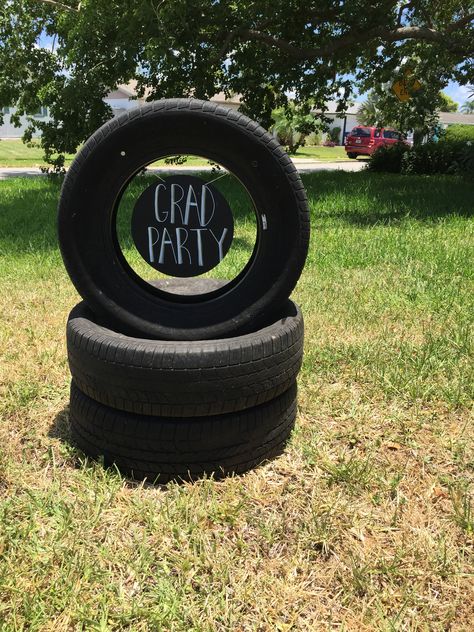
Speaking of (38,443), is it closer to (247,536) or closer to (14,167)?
(247,536)

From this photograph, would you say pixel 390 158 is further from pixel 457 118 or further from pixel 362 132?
pixel 457 118

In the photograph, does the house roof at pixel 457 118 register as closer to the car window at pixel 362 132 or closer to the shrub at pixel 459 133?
the car window at pixel 362 132

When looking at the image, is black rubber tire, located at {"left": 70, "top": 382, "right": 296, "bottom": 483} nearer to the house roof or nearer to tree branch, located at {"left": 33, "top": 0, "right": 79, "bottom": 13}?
tree branch, located at {"left": 33, "top": 0, "right": 79, "bottom": 13}

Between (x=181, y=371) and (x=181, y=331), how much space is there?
1.25ft

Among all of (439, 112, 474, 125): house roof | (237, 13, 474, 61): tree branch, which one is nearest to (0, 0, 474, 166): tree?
(237, 13, 474, 61): tree branch

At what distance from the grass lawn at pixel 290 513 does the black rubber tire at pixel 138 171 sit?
0.73 m

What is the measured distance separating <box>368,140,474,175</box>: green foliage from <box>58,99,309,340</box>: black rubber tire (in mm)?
15453

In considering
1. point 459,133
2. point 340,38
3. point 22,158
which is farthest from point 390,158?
point 22,158

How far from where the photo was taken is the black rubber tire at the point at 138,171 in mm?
2445

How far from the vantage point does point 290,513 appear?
89.4 inches

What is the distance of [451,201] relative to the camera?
9789 millimetres

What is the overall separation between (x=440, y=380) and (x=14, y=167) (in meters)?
19.0

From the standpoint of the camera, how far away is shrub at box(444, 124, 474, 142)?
18.7m

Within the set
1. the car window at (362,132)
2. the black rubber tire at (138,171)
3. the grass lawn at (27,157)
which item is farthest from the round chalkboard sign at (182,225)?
the car window at (362,132)
